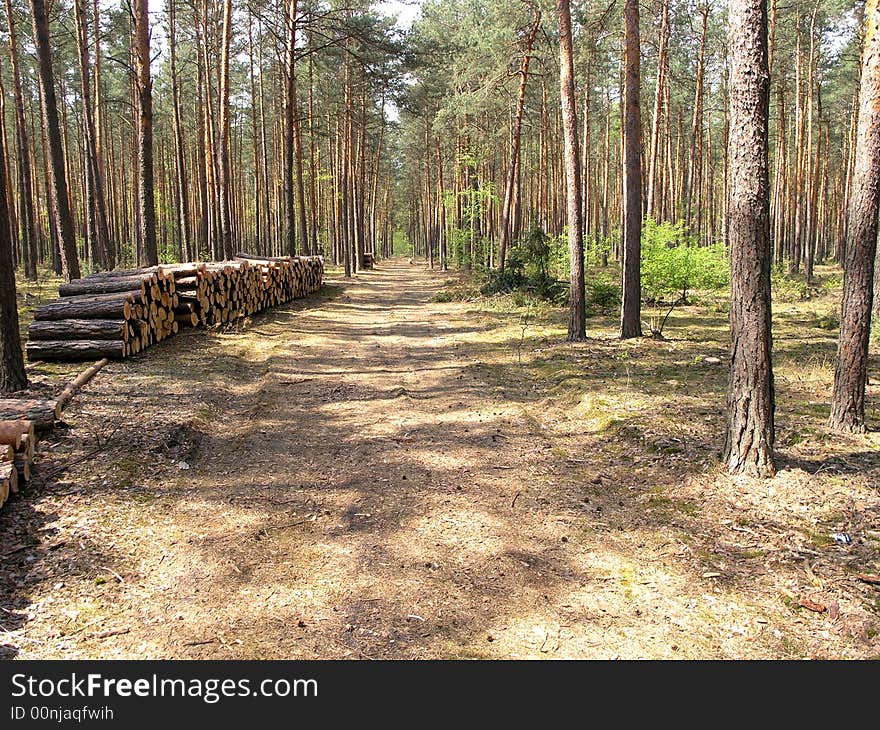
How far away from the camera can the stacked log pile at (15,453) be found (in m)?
4.66

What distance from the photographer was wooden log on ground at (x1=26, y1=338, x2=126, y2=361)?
847 centimetres

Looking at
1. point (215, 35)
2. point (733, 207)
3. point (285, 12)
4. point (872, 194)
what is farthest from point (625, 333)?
point (215, 35)

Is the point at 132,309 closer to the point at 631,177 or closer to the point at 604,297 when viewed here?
the point at 631,177

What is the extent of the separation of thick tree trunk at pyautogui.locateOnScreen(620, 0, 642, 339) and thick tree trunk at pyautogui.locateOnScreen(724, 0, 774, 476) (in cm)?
598

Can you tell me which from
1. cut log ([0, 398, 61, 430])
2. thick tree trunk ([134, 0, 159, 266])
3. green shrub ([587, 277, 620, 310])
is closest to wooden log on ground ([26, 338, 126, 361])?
cut log ([0, 398, 61, 430])

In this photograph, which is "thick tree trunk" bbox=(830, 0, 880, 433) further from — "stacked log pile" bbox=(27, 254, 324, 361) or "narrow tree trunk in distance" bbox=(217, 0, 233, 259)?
"narrow tree trunk in distance" bbox=(217, 0, 233, 259)

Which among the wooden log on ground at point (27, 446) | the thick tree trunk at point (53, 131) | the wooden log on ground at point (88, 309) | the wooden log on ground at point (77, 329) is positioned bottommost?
the wooden log on ground at point (27, 446)

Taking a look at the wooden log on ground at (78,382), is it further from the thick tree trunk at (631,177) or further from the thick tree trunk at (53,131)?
the thick tree trunk at (631,177)

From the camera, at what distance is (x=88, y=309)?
8953 mm

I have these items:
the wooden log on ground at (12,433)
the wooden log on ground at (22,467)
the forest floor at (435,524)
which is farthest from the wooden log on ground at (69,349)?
the wooden log on ground at (22,467)

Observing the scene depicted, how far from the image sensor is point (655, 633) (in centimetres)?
338

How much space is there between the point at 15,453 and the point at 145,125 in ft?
31.5

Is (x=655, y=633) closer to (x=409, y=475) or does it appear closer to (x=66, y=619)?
(x=409, y=475)

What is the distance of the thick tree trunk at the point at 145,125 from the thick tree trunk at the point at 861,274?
11532 mm
